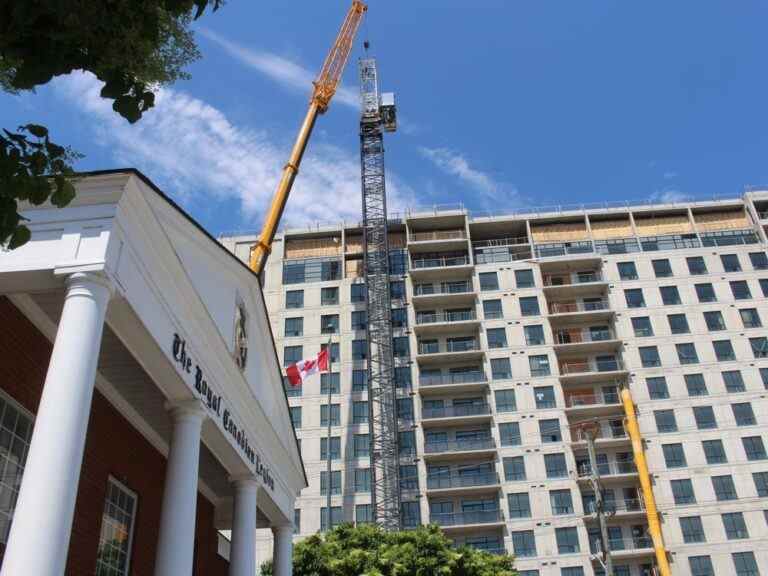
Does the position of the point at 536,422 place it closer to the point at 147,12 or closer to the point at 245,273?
the point at 245,273

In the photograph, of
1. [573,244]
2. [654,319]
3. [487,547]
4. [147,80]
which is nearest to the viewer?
[147,80]

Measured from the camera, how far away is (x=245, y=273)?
66.4ft

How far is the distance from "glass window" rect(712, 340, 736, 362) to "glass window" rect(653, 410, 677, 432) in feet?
24.8

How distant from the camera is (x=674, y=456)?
65625 millimetres

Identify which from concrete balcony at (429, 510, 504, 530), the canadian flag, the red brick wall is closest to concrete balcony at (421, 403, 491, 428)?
concrete balcony at (429, 510, 504, 530)

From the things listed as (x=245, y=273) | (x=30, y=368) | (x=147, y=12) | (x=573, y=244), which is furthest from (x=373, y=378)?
(x=147, y=12)

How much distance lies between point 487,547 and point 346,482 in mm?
13600

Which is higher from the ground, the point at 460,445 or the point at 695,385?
the point at 695,385

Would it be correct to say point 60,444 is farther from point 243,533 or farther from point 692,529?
point 692,529

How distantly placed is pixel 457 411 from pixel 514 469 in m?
7.57

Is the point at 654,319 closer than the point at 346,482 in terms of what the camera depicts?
No

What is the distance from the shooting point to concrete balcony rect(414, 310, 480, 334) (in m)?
73.9

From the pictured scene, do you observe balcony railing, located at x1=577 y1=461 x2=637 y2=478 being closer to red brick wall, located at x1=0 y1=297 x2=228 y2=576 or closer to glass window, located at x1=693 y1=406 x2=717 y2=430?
glass window, located at x1=693 y1=406 x2=717 y2=430

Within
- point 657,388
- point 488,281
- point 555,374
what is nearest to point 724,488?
point 657,388
